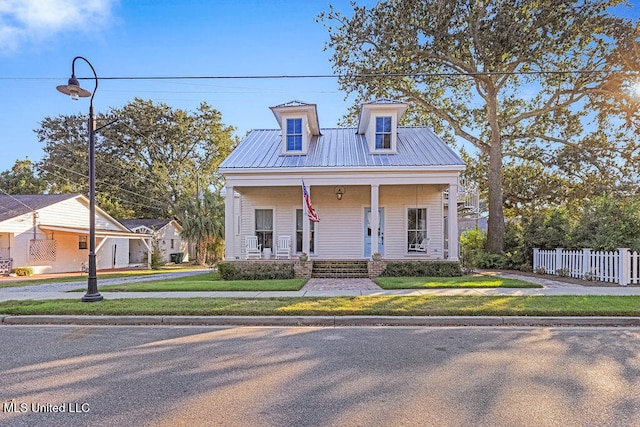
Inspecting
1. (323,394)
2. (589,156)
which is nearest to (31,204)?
(323,394)

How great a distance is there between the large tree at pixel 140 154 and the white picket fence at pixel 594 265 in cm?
2972

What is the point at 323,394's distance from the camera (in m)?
3.72

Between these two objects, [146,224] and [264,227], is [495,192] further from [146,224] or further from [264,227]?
[146,224]

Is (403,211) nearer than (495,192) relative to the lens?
Yes

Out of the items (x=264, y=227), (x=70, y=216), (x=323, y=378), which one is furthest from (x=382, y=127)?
(x=70, y=216)

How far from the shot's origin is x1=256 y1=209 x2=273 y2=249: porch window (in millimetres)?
16328

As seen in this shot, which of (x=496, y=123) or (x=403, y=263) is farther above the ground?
(x=496, y=123)

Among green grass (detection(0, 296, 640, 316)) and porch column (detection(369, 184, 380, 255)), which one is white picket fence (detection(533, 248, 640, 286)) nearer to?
green grass (detection(0, 296, 640, 316))

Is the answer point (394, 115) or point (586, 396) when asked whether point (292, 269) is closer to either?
point (394, 115)

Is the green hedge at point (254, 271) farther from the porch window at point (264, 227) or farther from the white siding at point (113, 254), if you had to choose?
the white siding at point (113, 254)

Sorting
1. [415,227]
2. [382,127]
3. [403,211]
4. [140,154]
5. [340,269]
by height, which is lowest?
[340,269]

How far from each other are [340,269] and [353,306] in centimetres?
666

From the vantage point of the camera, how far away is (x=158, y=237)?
29797mm

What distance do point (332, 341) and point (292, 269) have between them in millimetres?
8033
